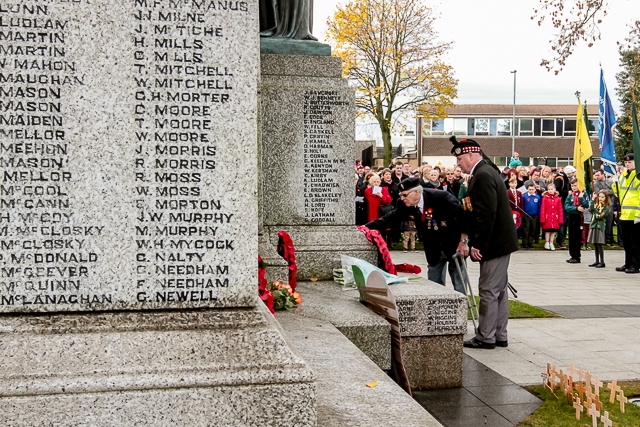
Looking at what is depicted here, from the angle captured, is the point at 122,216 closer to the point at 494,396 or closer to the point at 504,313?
the point at 494,396

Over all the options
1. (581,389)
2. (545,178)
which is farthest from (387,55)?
(581,389)

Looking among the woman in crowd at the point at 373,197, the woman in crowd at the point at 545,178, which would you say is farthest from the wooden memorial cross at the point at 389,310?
the woman in crowd at the point at 545,178

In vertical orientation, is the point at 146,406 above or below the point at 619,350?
above

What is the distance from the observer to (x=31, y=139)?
9.77ft

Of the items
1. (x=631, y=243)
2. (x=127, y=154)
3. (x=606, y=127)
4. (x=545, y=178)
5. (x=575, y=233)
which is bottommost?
(x=631, y=243)

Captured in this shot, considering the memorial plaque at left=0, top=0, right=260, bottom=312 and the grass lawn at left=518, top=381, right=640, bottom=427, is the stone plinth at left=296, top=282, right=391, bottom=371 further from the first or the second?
the memorial plaque at left=0, top=0, right=260, bottom=312

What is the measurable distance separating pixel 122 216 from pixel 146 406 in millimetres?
793

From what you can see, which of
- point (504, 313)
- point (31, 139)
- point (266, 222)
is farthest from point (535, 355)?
point (31, 139)

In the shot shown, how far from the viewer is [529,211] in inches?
757

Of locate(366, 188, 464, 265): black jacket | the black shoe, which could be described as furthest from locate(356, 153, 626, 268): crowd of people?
the black shoe

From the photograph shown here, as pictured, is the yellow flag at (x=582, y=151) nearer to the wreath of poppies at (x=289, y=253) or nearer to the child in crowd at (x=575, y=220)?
the child in crowd at (x=575, y=220)

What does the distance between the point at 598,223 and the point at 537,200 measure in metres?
3.78

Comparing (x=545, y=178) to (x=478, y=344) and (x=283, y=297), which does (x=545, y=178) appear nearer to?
(x=478, y=344)

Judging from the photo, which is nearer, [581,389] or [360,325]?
[360,325]
